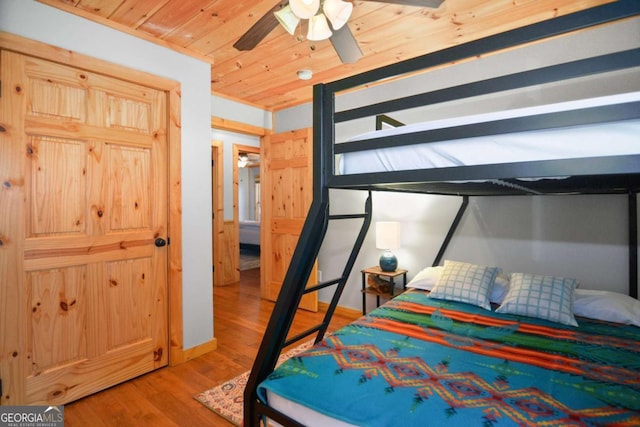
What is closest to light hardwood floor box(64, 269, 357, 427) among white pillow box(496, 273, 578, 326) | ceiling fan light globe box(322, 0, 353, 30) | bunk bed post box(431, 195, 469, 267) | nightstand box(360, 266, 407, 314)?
nightstand box(360, 266, 407, 314)

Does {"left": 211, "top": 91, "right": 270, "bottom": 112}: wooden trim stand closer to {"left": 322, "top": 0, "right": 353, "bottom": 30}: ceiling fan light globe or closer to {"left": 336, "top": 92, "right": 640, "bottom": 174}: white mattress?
{"left": 322, "top": 0, "right": 353, "bottom": 30}: ceiling fan light globe

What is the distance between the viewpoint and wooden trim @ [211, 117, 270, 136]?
131 inches

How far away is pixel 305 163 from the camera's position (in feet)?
11.6

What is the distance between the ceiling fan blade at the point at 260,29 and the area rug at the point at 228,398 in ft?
6.87

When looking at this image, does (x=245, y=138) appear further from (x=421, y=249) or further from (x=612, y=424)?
(x=612, y=424)

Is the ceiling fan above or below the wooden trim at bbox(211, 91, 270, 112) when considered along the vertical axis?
below

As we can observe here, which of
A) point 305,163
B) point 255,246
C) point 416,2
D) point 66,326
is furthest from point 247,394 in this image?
point 255,246

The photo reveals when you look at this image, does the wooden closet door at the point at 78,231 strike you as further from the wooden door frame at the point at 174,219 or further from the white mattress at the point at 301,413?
the white mattress at the point at 301,413

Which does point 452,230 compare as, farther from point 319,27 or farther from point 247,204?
point 247,204

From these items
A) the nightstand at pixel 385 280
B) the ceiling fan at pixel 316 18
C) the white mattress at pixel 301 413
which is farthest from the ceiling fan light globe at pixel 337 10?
the nightstand at pixel 385 280

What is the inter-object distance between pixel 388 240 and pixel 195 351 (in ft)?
6.02

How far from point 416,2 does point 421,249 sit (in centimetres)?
204

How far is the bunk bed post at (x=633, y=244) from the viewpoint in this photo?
200 centimetres

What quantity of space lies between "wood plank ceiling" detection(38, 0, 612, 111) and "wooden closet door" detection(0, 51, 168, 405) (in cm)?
42
